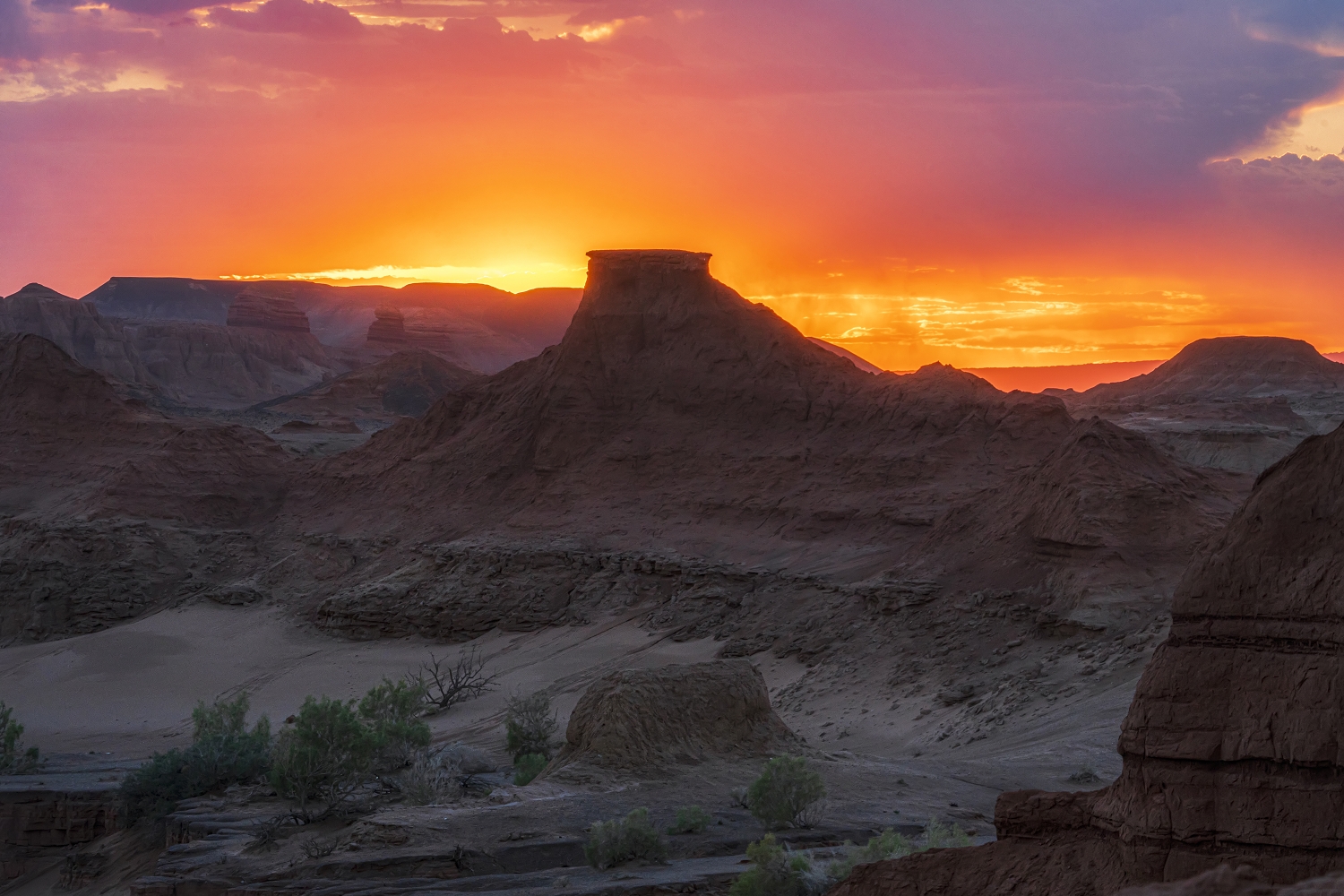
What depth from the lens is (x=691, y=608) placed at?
96.7 ft

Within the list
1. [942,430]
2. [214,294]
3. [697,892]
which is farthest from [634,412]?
[214,294]

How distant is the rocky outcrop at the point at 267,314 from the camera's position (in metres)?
132

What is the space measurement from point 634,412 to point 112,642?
545 inches

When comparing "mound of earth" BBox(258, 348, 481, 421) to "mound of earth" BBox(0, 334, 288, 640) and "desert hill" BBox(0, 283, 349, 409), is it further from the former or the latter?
"mound of earth" BBox(0, 334, 288, 640)

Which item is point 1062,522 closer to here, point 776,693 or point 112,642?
point 776,693

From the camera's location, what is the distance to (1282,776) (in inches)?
258

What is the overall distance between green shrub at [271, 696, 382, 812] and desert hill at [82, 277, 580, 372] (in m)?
140

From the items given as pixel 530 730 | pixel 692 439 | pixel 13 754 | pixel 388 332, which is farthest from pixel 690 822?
pixel 388 332

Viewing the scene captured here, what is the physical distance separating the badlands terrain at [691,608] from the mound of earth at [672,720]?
5cm

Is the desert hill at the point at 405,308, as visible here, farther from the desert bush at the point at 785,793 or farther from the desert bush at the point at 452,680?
the desert bush at the point at 785,793

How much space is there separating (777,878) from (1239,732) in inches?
204

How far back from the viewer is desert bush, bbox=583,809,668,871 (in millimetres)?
12875

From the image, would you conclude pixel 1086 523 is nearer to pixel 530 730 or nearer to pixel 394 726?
pixel 530 730

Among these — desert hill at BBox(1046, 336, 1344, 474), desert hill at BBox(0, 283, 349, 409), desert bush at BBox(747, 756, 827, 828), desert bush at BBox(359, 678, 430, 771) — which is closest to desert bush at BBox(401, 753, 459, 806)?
desert bush at BBox(359, 678, 430, 771)
